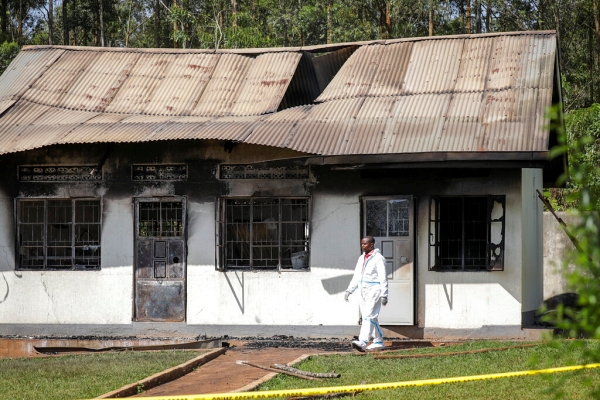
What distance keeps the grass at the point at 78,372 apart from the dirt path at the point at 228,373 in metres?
0.35

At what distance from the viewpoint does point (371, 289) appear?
12.0m

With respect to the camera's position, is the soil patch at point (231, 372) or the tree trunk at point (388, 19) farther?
the tree trunk at point (388, 19)

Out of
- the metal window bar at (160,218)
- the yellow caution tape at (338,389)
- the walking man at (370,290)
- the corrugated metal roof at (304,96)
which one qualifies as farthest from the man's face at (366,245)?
the metal window bar at (160,218)

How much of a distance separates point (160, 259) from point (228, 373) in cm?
440

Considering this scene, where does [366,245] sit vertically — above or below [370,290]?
above

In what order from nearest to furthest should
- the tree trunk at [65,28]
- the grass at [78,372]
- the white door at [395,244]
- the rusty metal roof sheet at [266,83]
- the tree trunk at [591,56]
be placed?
Result: the grass at [78,372], the white door at [395,244], the rusty metal roof sheet at [266,83], the tree trunk at [591,56], the tree trunk at [65,28]

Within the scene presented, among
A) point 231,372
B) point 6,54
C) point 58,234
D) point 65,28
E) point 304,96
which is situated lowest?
point 231,372

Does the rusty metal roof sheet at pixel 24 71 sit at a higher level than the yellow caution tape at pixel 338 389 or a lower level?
higher

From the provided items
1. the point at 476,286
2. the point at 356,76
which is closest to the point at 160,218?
the point at 356,76

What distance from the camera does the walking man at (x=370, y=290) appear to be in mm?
11852

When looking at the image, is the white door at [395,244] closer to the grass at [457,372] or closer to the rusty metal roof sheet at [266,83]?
the grass at [457,372]

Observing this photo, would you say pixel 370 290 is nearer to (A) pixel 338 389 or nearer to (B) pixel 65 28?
(A) pixel 338 389

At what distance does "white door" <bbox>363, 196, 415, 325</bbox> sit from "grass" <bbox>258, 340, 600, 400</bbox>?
1.60 meters

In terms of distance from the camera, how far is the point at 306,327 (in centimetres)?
Answer: 1392
